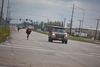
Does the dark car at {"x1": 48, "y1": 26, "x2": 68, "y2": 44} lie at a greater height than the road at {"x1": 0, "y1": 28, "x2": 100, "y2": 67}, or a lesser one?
greater

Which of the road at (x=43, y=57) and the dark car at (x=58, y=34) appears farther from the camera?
the dark car at (x=58, y=34)

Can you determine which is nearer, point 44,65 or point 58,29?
point 44,65

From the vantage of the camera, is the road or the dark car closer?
the road

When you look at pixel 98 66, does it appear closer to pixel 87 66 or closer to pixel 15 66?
pixel 87 66

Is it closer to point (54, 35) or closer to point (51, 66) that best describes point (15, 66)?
→ point (51, 66)

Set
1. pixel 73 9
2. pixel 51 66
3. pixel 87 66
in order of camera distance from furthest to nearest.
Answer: pixel 73 9
pixel 87 66
pixel 51 66

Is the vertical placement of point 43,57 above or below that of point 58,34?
below

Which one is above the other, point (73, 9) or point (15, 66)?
point (73, 9)

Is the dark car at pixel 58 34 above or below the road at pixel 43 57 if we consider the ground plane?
above

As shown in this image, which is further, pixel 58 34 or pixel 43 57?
pixel 58 34

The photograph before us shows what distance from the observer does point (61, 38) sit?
33531 mm

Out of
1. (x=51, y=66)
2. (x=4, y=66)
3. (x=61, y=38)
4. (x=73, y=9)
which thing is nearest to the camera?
(x=4, y=66)

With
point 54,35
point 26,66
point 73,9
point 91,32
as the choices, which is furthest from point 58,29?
point 91,32

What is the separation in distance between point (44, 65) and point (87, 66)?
2353 mm
